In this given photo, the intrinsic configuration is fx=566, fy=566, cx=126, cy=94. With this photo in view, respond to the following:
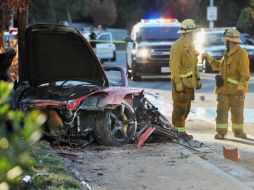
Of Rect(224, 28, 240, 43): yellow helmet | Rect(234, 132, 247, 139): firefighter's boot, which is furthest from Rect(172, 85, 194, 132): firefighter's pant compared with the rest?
Rect(224, 28, 240, 43): yellow helmet

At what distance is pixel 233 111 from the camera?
906cm

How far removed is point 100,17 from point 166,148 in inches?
1973

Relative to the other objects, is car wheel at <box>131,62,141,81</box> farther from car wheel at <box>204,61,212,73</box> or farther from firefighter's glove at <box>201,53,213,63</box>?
firefighter's glove at <box>201,53,213,63</box>

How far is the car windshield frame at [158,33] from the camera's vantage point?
20547 millimetres

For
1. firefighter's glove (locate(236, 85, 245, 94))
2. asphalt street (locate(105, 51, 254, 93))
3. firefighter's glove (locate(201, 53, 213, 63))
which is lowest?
asphalt street (locate(105, 51, 254, 93))

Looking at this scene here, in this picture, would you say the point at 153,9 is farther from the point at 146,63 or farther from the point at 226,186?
the point at 226,186

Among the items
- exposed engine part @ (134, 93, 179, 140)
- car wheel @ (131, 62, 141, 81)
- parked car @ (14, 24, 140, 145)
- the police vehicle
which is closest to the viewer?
parked car @ (14, 24, 140, 145)

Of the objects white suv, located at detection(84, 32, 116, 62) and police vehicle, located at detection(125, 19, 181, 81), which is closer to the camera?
police vehicle, located at detection(125, 19, 181, 81)

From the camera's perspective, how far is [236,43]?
8977 mm

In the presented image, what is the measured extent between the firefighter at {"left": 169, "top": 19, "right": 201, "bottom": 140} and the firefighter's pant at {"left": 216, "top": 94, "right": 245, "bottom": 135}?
0.61 metres

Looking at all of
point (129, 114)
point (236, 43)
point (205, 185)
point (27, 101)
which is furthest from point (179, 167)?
point (236, 43)

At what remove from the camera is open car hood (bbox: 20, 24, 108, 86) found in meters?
7.79

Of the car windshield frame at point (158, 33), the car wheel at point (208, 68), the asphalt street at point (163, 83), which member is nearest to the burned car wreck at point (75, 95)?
the asphalt street at point (163, 83)

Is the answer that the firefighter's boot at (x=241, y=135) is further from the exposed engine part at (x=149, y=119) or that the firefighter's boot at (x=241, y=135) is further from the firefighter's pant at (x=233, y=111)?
the exposed engine part at (x=149, y=119)
